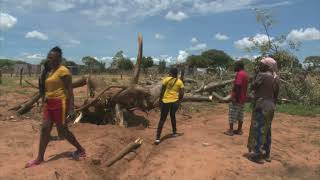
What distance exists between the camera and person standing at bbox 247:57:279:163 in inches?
323

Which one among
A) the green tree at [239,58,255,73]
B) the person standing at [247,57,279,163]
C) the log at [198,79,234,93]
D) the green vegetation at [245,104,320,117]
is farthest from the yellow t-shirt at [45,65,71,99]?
the green tree at [239,58,255,73]

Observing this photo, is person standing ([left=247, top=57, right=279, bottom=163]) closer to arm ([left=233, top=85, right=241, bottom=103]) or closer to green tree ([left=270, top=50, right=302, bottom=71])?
arm ([left=233, top=85, right=241, bottom=103])

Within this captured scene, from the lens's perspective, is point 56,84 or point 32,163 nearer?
point 56,84

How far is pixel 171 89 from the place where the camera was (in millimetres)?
9555

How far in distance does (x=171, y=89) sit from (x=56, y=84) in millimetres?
2894

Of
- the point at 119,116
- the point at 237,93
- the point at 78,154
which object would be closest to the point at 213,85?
the point at 119,116

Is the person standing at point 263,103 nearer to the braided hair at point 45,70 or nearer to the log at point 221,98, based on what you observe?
the braided hair at point 45,70

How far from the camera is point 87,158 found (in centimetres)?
792

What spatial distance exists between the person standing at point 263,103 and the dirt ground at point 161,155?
0.38 m

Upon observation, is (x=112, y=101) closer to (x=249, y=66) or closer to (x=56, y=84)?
(x=56, y=84)

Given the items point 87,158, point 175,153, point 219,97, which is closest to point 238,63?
point 175,153

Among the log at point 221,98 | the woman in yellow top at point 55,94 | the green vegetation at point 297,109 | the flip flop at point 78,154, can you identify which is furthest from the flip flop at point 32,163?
the log at point 221,98

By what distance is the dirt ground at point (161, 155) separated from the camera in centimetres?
760

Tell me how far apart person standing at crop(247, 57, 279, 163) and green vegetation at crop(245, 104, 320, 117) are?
20.8 ft
